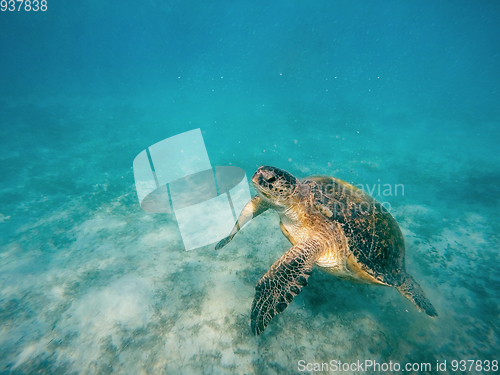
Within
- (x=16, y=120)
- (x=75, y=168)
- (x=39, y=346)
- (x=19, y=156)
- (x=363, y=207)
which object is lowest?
(x=39, y=346)

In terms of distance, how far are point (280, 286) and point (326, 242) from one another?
98 centimetres

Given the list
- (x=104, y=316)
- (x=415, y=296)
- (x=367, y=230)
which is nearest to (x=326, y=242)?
(x=367, y=230)

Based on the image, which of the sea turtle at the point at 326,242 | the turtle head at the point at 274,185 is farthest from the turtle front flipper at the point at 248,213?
the turtle head at the point at 274,185

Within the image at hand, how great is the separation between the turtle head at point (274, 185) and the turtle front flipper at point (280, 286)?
30.1 inches

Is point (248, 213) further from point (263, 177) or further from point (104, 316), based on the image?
point (104, 316)

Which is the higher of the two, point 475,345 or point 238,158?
point 238,158

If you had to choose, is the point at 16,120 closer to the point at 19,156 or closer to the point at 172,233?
the point at 19,156

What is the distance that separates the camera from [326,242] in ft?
9.06

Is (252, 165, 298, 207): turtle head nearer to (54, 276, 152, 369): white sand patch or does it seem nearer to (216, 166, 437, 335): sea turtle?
(216, 166, 437, 335): sea turtle

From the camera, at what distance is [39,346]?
7.74 feet

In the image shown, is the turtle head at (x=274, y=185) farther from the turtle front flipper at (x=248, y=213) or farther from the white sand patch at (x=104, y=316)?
the white sand patch at (x=104, y=316)

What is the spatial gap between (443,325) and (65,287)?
591 cm

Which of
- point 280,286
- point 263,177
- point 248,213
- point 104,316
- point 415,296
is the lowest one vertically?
point 415,296

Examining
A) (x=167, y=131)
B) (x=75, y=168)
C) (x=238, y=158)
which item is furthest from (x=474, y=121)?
(x=75, y=168)
